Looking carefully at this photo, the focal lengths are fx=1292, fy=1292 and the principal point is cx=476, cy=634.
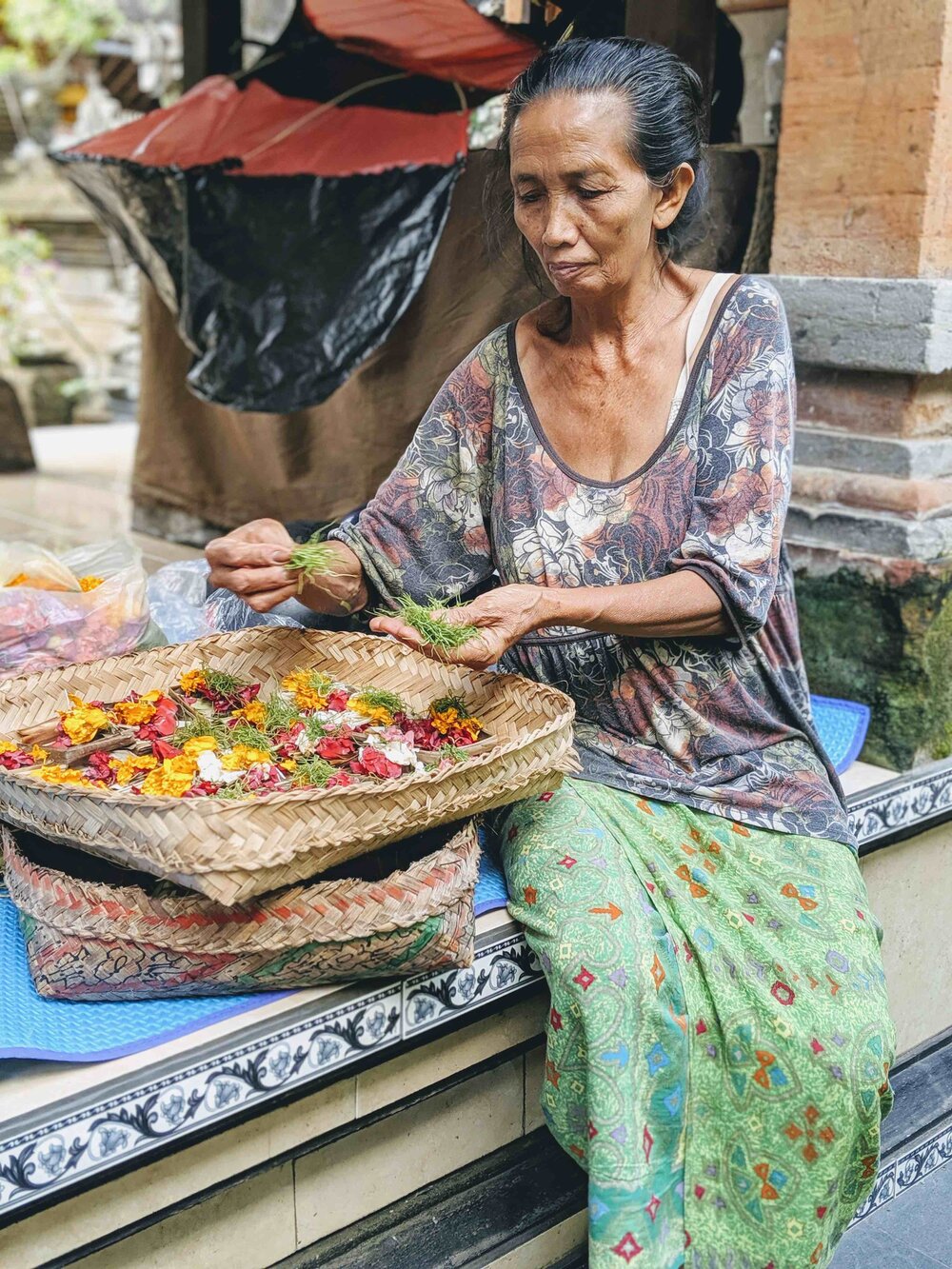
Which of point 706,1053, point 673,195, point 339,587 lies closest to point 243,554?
point 339,587

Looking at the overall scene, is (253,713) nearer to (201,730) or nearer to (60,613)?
(201,730)

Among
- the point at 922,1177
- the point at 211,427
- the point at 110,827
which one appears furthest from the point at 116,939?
the point at 211,427

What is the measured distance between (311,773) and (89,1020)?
17.5 inches

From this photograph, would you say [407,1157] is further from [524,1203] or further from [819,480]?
[819,480]

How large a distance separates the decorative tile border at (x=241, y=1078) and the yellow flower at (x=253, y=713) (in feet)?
1.59

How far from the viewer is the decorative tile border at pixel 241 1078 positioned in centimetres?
154

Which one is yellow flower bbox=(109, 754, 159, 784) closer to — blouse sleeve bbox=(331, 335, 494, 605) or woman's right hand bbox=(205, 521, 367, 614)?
woman's right hand bbox=(205, 521, 367, 614)

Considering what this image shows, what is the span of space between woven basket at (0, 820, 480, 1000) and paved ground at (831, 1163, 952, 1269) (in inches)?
45.6

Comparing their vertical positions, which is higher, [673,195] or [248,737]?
[673,195]

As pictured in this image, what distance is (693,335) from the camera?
217 centimetres

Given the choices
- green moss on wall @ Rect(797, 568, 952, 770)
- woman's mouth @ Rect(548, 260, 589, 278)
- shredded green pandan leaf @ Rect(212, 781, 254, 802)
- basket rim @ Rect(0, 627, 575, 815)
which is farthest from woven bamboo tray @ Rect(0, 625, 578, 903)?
green moss on wall @ Rect(797, 568, 952, 770)

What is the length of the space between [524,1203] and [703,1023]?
48 cm

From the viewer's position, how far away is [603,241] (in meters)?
2.03

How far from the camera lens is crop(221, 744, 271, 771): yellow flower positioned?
1.84 m
